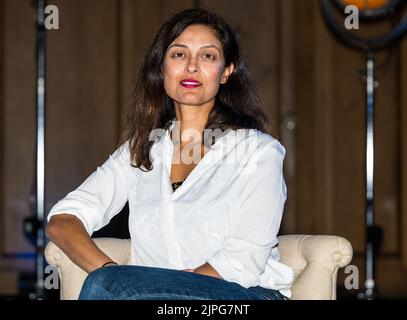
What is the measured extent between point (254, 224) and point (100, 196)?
0.40 m

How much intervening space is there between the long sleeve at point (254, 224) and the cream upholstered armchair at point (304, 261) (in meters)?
0.23

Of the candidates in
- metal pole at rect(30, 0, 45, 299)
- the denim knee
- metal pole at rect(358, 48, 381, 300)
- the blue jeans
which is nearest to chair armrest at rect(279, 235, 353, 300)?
the blue jeans

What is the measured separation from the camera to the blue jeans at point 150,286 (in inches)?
48.7

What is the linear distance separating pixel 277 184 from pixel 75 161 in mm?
2681

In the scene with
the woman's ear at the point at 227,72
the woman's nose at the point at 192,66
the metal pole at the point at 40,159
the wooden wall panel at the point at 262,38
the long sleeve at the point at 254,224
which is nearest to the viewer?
the long sleeve at the point at 254,224

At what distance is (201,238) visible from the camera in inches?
66.4

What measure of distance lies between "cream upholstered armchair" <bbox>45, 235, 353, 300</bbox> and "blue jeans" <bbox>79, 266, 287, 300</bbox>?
A: 53cm

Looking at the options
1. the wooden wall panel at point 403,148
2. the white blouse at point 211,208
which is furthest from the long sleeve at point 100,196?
the wooden wall panel at point 403,148

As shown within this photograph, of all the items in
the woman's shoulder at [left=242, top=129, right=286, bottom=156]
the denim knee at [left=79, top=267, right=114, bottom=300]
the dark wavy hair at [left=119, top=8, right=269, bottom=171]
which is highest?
the dark wavy hair at [left=119, top=8, right=269, bottom=171]

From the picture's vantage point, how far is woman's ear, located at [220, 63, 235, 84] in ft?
6.27

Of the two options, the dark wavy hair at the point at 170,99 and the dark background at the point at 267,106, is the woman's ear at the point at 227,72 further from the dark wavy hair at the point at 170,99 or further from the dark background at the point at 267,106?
the dark background at the point at 267,106

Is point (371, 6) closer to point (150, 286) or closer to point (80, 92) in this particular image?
point (80, 92)

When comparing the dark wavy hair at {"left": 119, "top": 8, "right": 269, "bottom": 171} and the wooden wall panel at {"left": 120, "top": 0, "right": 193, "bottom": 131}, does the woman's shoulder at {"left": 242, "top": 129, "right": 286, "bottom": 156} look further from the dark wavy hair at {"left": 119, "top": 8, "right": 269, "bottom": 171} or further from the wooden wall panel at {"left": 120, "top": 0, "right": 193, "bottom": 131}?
the wooden wall panel at {"left": 120, "top": 0, "right": 193, "bottom": 131}
